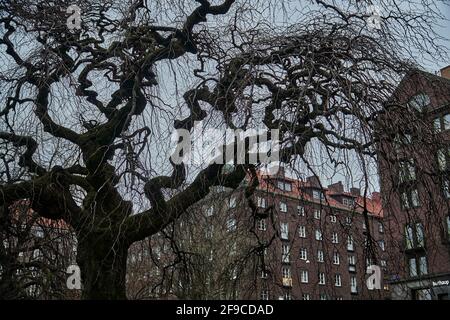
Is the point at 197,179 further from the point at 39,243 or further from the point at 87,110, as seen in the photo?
the point at 39,243

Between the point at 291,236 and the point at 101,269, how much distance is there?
1.88 metres

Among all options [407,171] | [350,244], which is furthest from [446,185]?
[350,244]

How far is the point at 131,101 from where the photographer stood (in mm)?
5430

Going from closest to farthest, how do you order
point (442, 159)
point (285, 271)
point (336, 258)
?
point (442, 159), point (336, 258), point (285, 271)

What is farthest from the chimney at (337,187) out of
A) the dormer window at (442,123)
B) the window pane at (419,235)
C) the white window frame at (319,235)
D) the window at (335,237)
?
the dormer window at (442,123)

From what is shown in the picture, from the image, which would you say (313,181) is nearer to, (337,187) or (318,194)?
(318,194)

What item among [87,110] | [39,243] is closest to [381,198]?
[87,110]

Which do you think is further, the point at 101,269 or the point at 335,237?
the point at 101,269

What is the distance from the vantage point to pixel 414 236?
5.34 m

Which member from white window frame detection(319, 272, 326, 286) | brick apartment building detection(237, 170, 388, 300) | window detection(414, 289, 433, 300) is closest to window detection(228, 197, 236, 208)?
brick apartment building detection(237, 170, 388, 300)

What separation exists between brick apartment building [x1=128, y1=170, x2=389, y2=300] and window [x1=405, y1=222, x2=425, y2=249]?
0.74 feet

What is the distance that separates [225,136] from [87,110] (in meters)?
1.94

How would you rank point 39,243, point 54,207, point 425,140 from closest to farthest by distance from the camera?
point 425,140, point 54,207, point 39,243

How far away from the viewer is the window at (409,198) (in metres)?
Result: 4.99
